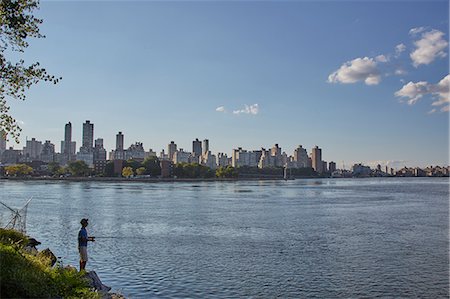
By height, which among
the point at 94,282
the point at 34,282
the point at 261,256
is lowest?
the point at 261,256

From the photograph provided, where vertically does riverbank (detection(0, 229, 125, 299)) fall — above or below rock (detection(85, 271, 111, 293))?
above

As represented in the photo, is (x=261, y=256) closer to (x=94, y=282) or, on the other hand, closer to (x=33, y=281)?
(x=94, y=282)

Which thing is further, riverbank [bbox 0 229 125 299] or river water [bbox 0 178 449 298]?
river water [bbox 0 178 449 298]

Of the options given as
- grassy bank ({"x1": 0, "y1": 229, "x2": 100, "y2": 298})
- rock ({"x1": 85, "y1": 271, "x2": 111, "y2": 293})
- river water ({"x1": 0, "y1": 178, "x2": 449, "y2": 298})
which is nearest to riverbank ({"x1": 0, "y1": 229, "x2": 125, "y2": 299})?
grassy bank ({"x1": 0, "y1": 229, "x2": 100, "y2": 298})

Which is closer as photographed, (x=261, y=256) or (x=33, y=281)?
(x=33, y=281)

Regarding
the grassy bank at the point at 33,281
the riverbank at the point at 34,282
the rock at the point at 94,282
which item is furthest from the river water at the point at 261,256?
the grassy bank at the point at 33,281

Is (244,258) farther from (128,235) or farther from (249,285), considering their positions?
(128,235)

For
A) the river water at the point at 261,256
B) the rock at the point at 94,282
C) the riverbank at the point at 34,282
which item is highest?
the riverbank at the point at 34,282

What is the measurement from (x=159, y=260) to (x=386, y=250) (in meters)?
17.7

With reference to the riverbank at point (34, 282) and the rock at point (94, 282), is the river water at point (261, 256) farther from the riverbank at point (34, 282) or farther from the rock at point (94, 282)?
the riverbank at point (34, 282)

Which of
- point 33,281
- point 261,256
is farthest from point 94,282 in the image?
point 261,256

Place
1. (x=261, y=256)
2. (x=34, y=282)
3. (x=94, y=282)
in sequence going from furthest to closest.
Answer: (x=261, y=256)
(x=94, y=282)
(x=34, y=282)

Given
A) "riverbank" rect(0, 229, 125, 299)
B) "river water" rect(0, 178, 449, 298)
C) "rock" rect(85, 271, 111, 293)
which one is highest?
"riverbank" rect(0, 229, 125, 299)

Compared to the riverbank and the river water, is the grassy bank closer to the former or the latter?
the riverbank
